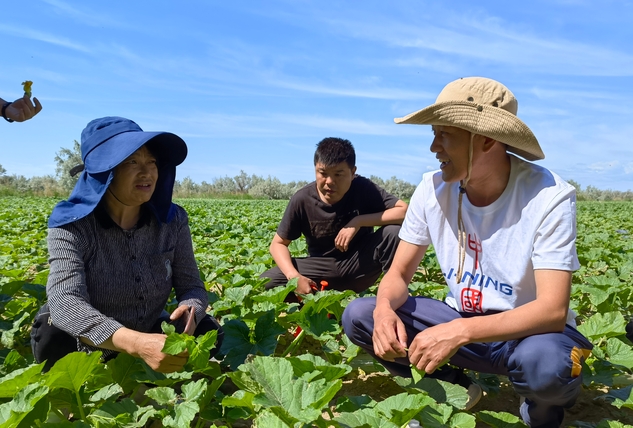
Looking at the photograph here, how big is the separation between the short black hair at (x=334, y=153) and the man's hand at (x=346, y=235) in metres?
0.41

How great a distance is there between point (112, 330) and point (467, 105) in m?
1.57

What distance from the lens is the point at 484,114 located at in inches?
80.7

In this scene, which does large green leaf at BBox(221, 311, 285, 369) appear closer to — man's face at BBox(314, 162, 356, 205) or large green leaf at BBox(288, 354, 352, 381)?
large green leaf at BBox(288, 354, 352, 381)

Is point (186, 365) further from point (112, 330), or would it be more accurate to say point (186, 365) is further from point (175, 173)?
point (175, 173)

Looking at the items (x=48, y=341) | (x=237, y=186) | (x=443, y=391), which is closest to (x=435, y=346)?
(x=443, y=391)

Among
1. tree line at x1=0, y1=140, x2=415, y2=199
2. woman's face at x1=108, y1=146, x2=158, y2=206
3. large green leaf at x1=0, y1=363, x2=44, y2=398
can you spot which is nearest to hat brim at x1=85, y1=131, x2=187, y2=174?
woman's face at x1=108, y1=146, x2=158, y2=206

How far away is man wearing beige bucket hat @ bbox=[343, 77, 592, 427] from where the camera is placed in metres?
1.98

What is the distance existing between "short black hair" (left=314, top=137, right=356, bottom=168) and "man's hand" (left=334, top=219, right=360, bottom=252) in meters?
0.41

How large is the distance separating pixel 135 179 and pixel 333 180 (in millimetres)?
1683

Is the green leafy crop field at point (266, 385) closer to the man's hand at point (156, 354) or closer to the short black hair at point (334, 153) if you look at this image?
the man's hand at point (156, 354)

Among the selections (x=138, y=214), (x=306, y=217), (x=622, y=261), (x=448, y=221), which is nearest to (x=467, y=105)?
(x=448, y=221)

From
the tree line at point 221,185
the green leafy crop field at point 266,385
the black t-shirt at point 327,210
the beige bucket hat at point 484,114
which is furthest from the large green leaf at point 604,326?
the tree line at point 221,185

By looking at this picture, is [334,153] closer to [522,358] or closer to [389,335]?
[389,335]

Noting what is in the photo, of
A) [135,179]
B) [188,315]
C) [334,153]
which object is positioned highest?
[334,153]
